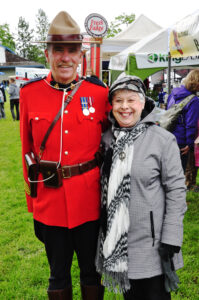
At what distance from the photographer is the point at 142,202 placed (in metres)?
1.60

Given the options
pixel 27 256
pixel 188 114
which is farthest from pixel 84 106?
pixel 188 114

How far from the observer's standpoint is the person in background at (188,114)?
374 centimetres

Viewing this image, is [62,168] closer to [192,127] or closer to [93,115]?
[93,115]

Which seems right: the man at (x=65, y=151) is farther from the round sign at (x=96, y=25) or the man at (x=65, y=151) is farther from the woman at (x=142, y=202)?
the round sign at (x=96, y=25)

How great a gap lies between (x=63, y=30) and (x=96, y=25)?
3.40m

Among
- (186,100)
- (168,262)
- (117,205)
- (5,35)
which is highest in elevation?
(5,35)

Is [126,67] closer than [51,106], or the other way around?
[51,106]

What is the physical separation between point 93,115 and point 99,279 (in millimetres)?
1177

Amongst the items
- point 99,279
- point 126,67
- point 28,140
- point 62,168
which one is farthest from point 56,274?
point 126,67

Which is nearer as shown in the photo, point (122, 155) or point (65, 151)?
point (122, 155)

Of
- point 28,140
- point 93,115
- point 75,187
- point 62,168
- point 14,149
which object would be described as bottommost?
point 14,149

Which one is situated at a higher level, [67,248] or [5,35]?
[5,35]

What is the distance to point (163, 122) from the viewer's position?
12.9 ft

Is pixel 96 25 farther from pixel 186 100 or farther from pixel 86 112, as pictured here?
pixel 86 112
